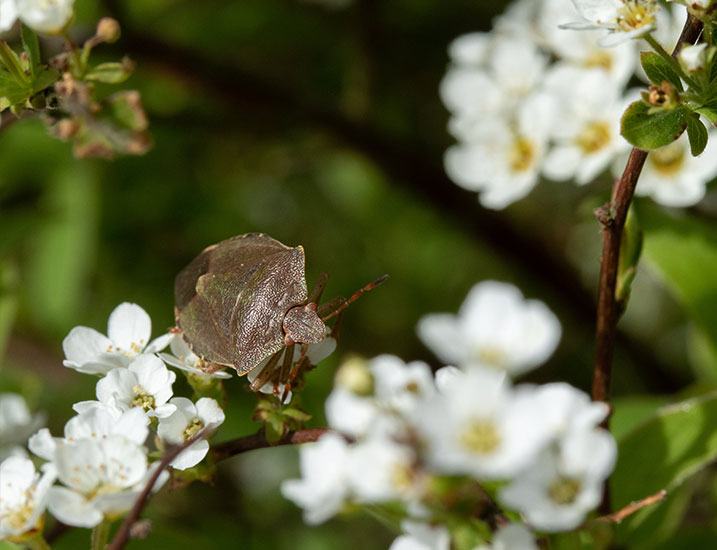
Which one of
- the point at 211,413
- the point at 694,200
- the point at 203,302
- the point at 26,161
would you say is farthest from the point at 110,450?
the point at 26,161

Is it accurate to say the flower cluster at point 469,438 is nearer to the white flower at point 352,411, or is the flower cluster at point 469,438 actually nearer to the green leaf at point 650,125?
the white flower at point 352,411

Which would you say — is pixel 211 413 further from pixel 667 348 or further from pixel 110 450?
pixel 667 348

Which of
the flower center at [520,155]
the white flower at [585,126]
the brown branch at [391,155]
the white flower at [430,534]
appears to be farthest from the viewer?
the brown branch at [391,155]

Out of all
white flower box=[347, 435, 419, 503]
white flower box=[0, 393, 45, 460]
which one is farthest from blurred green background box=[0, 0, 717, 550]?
white flower box=[347, 435, 419, 503]

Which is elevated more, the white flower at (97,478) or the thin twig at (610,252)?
the thin twig at (610,252)

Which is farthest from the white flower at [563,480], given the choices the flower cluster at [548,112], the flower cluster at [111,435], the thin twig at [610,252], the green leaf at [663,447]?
the flower cluster at [548,112]

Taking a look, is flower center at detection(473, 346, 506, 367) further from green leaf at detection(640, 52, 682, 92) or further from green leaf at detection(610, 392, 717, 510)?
green leaf at detection(610, 392, 717, 510)

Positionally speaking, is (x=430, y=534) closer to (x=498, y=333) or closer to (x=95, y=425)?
(x=498, y=333)
